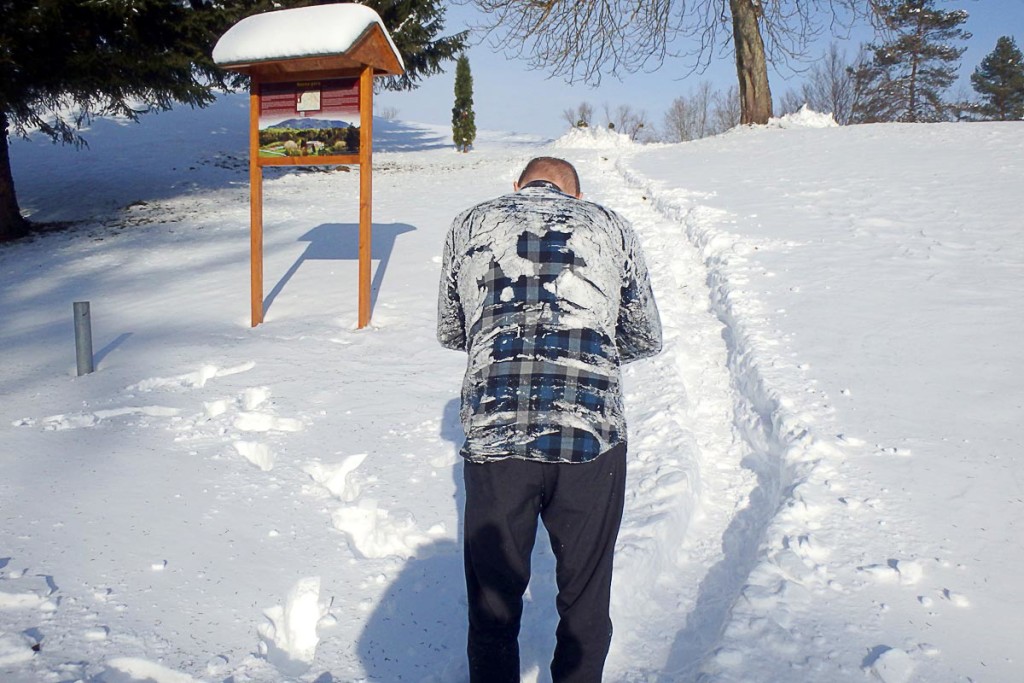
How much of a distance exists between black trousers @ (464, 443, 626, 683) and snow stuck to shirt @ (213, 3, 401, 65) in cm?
500

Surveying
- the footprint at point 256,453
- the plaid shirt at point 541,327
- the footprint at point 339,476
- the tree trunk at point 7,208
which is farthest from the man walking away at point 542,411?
the tree trunk at point 7,208

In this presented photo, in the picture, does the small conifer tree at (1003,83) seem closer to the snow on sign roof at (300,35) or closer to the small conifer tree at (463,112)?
the small conifer tree at (463,112)

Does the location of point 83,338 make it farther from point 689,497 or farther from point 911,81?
point 911,81

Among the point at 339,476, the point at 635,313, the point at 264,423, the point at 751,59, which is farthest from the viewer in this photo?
the point at 751,59

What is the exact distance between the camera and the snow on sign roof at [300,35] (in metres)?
6.31

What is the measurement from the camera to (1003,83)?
137 ft

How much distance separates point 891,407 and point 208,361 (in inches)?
195

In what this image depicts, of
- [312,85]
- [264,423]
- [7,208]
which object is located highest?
[312,85]

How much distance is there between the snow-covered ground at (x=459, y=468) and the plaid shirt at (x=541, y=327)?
49.0 inches

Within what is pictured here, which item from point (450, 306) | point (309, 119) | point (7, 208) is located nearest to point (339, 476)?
point (450, 306)

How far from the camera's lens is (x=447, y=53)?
20375mm

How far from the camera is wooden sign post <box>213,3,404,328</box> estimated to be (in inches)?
254

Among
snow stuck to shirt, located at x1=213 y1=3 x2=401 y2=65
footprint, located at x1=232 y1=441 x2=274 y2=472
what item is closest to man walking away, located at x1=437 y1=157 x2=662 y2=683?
footprint, located at x1=232 y1=441 x2=274 y2=472

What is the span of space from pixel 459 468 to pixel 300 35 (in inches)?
163
